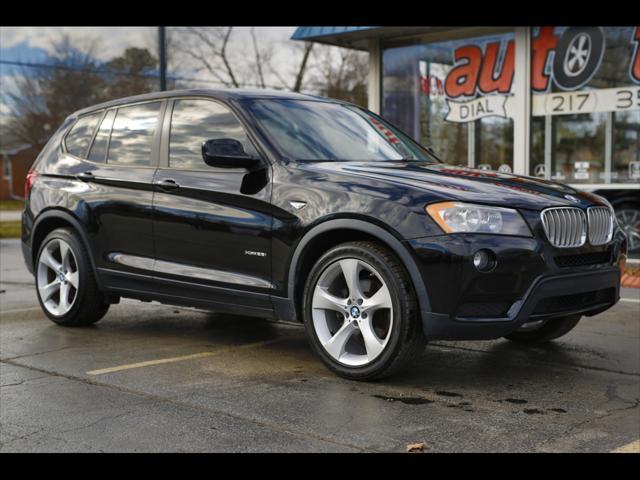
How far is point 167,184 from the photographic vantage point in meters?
5.95

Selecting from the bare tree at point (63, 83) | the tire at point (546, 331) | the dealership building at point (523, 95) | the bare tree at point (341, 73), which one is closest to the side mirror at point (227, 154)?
the tire at point (546, 331)

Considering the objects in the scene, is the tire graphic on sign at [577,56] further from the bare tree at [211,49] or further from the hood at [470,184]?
the bare tree at [211,49]

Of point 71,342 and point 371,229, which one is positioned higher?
point 371,229

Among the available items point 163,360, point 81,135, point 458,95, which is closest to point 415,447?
point 163,360

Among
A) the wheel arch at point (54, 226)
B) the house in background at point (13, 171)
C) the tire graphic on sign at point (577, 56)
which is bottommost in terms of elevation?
the house in background at point (13, 171)

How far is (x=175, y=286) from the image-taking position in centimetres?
597

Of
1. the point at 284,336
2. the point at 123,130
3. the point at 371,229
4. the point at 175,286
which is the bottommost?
the point at 284,336

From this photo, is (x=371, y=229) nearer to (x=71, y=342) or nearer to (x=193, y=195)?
(x=193, y=195)

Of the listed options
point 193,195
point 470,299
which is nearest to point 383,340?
point 470,299

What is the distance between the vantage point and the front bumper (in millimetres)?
4590

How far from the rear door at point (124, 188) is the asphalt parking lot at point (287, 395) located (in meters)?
0.65

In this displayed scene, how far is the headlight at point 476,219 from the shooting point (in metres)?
4.62
